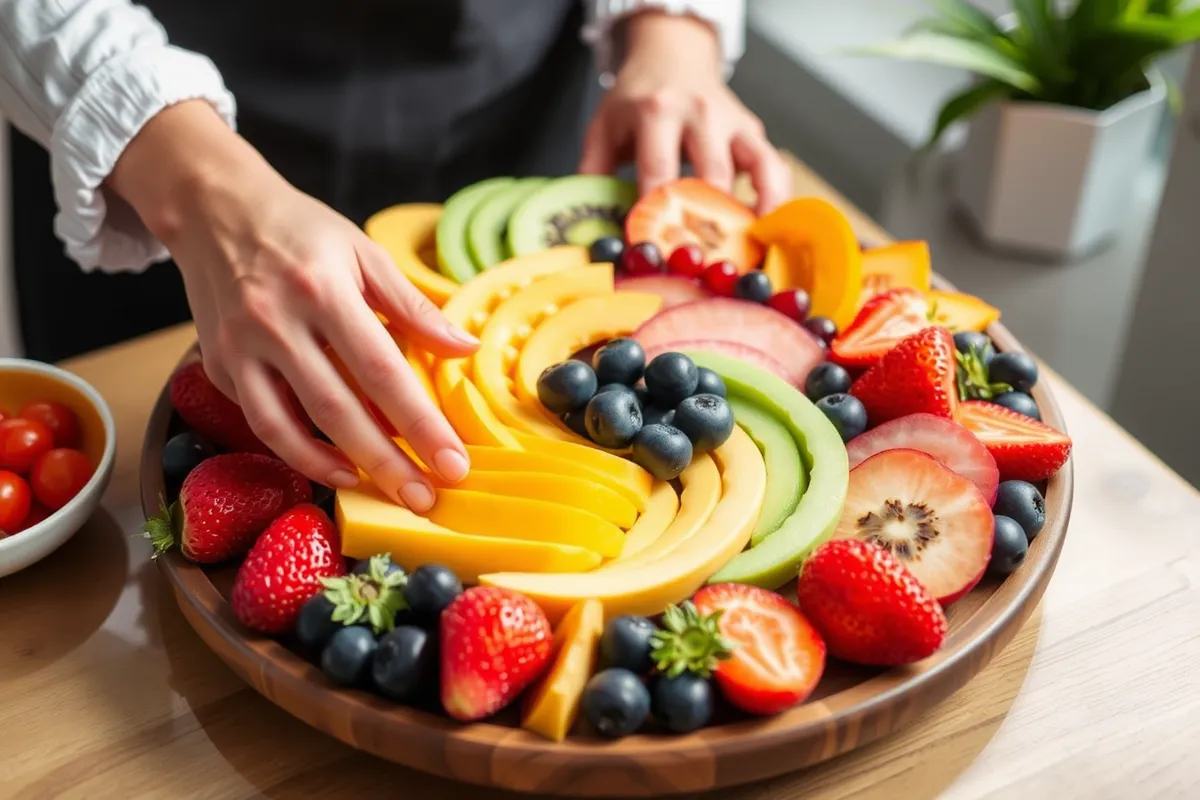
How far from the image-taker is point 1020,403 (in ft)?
3.90

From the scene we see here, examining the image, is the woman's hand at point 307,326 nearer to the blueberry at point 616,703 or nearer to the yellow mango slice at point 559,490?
the yellow mango slice at point 559,490

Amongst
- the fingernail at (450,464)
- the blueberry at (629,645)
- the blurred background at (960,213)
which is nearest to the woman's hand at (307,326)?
the fingernail at (450,464)

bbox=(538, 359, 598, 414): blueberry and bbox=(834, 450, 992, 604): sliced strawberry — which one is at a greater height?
bbox=(538, 359, 598, 414): blueberry

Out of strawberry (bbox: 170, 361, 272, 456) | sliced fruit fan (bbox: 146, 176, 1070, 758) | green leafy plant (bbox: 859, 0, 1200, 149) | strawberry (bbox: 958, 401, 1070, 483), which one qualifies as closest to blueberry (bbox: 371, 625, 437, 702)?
sliced fruit fan (bbox: 146, 176, 1070, 758)

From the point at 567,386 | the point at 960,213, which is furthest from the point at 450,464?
the point at 960,213

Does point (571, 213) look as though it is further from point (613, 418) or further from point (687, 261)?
point (613, 418)

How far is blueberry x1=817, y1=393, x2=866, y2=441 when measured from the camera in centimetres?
114

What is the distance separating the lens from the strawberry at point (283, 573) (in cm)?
96

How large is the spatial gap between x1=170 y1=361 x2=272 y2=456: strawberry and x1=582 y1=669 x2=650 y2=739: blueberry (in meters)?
0.46

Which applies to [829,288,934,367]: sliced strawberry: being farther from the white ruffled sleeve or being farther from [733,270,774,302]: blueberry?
the white ruffled sleeve

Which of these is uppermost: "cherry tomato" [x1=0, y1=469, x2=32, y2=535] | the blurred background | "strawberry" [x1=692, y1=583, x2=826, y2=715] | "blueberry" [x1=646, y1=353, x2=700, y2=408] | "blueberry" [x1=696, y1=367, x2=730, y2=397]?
"blueberry" [x1=646, y1=353, x2=700, y2=408]

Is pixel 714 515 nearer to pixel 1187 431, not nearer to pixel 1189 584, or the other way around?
pixel 1189 584

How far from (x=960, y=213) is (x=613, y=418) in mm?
1473

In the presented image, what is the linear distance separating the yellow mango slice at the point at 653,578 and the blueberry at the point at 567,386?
0.58ft
